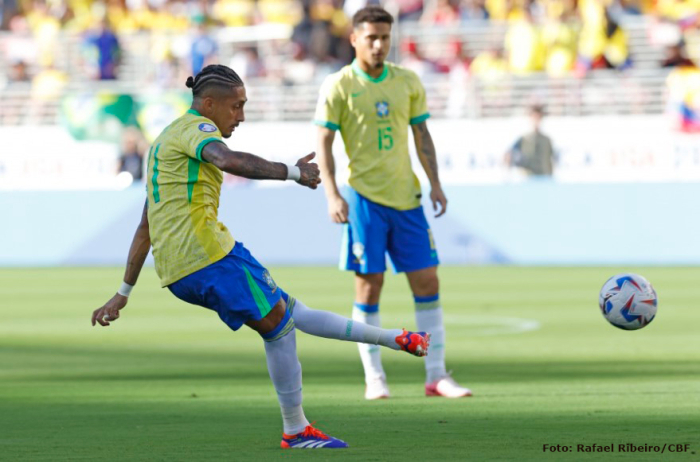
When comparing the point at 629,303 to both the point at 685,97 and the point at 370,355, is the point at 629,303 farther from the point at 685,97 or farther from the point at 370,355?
the point at 685,97

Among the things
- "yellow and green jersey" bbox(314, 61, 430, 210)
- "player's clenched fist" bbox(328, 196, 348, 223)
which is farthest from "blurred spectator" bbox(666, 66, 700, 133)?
"player's clenched fist" bbox(328, 196, 348, 223)

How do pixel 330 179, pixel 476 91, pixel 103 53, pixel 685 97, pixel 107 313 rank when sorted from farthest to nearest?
pixel 103 53 < pixel 476 91 < pixel 685 97 < pixel 330 179 < pixel 107 313

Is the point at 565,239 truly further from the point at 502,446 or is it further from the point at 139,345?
the point at 502,446

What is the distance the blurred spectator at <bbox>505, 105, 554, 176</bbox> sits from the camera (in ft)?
73.3

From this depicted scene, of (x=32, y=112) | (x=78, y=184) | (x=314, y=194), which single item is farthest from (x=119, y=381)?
(x=32, y=112)

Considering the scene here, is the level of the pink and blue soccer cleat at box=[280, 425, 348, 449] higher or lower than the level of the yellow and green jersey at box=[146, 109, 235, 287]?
lower

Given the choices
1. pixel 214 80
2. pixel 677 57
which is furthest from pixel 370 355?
pixel 677 57

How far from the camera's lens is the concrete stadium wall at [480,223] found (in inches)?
869

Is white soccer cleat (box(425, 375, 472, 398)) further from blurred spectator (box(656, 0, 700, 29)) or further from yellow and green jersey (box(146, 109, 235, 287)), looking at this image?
blurred spectator (box(656, 0, 700, 29))

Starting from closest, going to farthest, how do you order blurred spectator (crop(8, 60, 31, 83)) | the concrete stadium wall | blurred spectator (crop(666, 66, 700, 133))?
the concrete stadium wall
blurred spectator (crop(666, 66, 700, 133))
blurred spectator (crop(8, 60, 31, 83))

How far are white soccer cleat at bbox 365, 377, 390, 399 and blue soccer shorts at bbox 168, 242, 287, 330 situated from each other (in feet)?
7.82

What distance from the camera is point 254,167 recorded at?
6363 mm

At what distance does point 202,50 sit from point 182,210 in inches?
831

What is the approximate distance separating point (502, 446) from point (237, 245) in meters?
1.61
